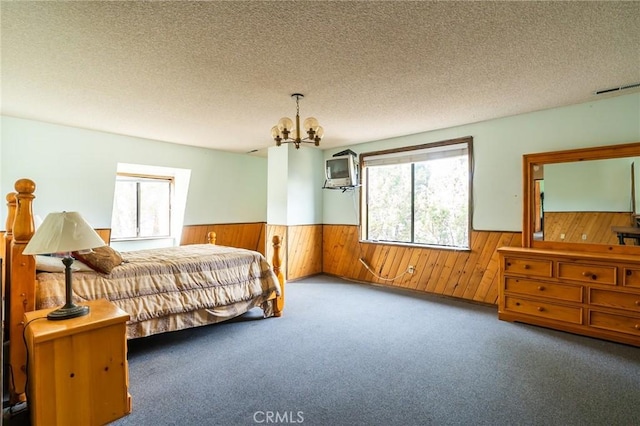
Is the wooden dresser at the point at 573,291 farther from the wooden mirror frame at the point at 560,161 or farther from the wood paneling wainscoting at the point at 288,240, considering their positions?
the wood paneling wainscoting at the point at 288,240

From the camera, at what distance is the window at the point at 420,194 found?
4398mm

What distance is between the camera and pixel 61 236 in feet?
5.77

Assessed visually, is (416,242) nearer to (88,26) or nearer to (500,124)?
(500,124)

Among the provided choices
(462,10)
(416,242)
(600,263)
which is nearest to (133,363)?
(462,10)

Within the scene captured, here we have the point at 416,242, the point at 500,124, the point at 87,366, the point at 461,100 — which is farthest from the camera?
the point at 416,242

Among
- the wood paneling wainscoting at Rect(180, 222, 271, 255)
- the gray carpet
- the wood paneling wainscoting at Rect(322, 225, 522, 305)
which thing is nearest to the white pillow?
the gray carpet

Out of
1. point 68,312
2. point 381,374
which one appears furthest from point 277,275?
point 68,312

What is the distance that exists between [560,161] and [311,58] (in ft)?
9.79

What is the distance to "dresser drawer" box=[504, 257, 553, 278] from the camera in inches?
128

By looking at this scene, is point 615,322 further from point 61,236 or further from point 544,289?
point 61,236

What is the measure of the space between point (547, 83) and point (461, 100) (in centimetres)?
72

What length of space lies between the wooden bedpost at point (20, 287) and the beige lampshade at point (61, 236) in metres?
0.31

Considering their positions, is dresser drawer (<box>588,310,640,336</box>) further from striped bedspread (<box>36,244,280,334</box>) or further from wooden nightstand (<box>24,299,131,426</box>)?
wooden nightstand (<box>24,299,131,426</box>)

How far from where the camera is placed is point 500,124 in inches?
156
